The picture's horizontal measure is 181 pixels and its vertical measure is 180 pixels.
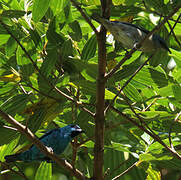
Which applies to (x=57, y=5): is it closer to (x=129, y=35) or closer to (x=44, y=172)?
(x=129, y=35)

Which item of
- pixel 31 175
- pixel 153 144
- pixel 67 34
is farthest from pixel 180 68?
pixel 31 175

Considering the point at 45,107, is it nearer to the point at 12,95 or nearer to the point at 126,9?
the point at 12,95

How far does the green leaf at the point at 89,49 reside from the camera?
1.93 m

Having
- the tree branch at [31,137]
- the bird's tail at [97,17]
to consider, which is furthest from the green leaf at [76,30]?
the tree branch at [31,137]

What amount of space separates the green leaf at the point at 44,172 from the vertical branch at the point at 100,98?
55 cm

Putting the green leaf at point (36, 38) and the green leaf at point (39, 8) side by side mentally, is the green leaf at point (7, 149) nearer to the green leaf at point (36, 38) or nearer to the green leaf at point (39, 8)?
the green leaf at point (36, 38)

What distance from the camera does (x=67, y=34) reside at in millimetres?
2070

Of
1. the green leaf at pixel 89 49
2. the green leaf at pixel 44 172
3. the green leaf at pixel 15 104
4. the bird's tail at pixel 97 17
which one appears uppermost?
the bird's tail at pixel 97 17

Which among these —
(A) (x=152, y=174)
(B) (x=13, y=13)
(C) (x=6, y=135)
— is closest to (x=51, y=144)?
(C) (x=6, y=135)

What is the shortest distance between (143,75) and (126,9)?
1.22 ft

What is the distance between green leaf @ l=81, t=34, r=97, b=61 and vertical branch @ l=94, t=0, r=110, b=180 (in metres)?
0.21

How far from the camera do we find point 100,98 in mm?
1642

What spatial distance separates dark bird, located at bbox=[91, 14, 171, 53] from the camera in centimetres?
170

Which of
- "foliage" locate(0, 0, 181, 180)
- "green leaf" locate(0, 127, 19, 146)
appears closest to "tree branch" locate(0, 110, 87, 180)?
"foliage" locate(0, 0, 181, 180)
